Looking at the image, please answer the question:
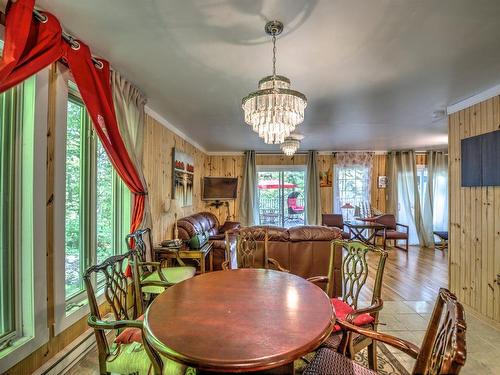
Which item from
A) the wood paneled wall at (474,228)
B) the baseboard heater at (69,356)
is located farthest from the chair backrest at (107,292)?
the wood paneled wall at (474,228)

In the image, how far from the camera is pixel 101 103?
2.02 m

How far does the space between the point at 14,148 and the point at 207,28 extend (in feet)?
4.68

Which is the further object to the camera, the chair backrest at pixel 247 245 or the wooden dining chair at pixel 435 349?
the chair backrest at pixel 247 245

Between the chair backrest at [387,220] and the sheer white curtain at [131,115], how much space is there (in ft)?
18.4

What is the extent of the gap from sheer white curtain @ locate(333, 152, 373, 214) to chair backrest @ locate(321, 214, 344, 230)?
0.43 meters

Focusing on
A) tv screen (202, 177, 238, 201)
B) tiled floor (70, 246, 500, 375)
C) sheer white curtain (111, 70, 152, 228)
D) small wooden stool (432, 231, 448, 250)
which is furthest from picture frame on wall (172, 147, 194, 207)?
small wooden stool (432, 231, 448, 250)

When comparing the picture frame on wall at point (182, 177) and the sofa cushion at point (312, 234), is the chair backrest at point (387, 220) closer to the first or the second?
the sofa cushion at point (312, 234)

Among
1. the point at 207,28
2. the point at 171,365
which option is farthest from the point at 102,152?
the point at 171,365

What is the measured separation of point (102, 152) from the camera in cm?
246

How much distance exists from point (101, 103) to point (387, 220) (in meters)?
6.44

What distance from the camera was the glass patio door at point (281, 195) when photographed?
704 cm

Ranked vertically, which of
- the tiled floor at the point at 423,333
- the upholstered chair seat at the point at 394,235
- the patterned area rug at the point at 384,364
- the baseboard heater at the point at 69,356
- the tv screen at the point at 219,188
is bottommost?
the tiled floor at the point at 423,333

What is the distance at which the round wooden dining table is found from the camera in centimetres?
93

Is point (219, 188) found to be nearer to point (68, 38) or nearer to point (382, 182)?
point (382, 182)
